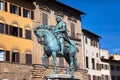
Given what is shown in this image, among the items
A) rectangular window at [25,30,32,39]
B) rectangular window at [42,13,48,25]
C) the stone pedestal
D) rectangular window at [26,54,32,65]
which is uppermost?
rectangular window at [42,13,48,25]

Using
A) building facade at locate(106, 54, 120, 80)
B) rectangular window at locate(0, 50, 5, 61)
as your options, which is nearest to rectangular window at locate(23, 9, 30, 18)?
rectangular window at locate(0, 50, 5, 61)

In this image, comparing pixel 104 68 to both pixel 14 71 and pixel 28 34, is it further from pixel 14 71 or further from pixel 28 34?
pixel 14 71

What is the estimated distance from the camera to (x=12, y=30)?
1513 inches

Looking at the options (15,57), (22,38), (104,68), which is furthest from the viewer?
(104,68)

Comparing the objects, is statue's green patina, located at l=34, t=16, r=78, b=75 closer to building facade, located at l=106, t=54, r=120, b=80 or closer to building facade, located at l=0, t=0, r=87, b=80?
building facade, located at l=0, t=0, r=87, b=80

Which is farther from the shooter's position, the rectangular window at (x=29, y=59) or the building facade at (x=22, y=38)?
the rectangular window at (x=29, y=59)

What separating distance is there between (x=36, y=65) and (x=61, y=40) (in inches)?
942

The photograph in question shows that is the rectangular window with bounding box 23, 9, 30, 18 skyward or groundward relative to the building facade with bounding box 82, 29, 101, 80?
skyward

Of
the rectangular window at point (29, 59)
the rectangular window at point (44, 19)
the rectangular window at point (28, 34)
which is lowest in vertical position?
the rectangular window at point (29, 59)

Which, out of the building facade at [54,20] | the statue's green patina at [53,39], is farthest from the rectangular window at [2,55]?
the statue's green patina at [53,39]

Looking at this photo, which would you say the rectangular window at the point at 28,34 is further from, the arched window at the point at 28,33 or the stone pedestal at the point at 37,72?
the stone pedestal at the point at 37,72

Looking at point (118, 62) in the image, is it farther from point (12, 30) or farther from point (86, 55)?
point (12, 30)

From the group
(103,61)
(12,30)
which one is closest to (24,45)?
(12,30)

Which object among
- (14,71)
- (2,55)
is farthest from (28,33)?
(2,55)
